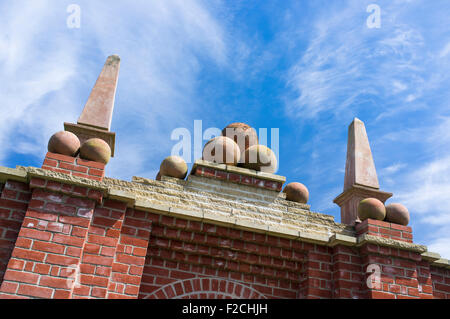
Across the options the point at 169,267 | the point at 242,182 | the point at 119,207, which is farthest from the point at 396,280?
the point at 119,207

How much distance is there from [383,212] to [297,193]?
42.6 inches

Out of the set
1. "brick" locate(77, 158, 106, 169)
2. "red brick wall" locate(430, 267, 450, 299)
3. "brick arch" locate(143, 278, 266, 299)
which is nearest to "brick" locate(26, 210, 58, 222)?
"brick" locate(77, 158, 106, 169)

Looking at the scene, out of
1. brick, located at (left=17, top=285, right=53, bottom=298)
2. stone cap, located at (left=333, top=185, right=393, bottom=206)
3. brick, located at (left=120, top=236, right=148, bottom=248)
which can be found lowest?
brick, located at (left=17, top=285, right=53, bottom=298)

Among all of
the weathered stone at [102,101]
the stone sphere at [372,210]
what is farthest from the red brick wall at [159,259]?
the weathered stone at [102,101]

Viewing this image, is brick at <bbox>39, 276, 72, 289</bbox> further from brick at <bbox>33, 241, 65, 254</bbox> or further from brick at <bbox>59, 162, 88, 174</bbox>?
brick at <bbox>59, 162, 88, 174</bbox>

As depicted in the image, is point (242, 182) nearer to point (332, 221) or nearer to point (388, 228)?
point (332, 221)

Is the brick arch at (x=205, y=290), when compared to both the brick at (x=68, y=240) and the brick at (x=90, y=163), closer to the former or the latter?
the brick at (x=68, y=240)

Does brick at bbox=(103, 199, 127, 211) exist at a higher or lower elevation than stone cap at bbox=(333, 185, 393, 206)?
lower

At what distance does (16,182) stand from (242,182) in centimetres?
259

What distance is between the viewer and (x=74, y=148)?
440cm

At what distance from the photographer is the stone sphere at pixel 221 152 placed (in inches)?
208

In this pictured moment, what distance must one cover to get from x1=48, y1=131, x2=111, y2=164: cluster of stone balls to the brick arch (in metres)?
1.58

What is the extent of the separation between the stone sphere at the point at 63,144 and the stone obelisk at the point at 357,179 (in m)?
3.66

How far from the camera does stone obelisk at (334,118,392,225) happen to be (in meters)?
5.56
